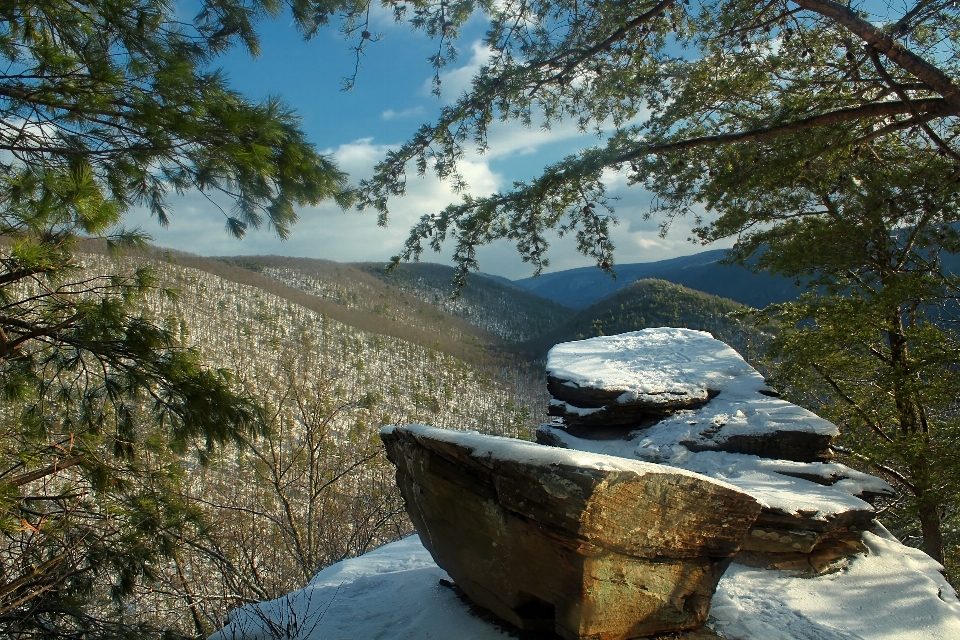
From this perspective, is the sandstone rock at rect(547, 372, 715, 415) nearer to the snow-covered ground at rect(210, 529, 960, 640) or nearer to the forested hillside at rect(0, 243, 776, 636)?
the forested hillside at rect(0, 243, 776, 636)

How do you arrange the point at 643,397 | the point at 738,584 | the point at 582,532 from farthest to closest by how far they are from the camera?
the point at 643,397
the point at 738,584
the point at 582,532

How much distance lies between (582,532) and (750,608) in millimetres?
1928

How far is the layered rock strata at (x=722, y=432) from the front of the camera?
480 cm

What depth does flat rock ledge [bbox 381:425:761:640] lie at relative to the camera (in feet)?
10.5

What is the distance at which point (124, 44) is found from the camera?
383 centimetres

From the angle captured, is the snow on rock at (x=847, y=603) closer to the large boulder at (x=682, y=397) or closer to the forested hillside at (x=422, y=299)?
the large boulder at (x=682, y=397)

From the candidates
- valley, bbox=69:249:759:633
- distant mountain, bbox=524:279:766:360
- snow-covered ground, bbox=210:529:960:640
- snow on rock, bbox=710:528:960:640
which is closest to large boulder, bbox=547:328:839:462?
snow-covered ground, bbox=210:529:960:640

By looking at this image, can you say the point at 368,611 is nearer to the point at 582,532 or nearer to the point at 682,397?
the point at 582,532

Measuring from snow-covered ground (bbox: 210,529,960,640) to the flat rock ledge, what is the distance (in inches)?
17.0

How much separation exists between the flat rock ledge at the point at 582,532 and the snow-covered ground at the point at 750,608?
0.43m

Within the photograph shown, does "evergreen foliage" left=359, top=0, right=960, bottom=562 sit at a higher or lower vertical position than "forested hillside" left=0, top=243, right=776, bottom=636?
higher

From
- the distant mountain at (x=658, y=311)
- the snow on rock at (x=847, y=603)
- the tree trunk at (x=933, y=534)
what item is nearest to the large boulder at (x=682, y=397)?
the snow on rock at (x=847, y=603)

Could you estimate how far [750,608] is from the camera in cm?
408

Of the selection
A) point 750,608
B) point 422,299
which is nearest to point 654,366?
point 750,608
